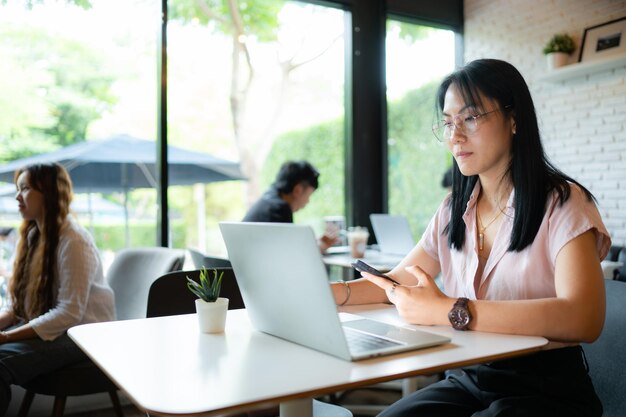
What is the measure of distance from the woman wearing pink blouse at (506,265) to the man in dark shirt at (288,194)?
1.90 metres

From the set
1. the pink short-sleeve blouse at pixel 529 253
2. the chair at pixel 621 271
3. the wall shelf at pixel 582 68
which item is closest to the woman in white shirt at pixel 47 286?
the pink short-sleeve blouse at pixel 529 253

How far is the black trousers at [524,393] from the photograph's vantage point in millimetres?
1312

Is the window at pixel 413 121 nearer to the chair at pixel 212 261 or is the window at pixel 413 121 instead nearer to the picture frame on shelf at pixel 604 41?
the picture frame on shelf at pixel 604 41

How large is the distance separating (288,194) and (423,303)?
2.45 metres

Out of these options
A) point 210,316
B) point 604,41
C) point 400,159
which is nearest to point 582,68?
point 604,41

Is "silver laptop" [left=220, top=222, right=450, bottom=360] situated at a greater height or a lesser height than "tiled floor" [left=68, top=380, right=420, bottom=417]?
greater

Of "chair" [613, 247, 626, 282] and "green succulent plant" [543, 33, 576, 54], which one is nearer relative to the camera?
"chair" [613, 247, 626, 282]

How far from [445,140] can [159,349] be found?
37.6 inches

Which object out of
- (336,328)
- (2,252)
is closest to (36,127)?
(2,252)

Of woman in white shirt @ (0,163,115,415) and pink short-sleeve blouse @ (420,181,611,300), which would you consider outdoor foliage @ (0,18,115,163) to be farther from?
pink short-sleeve blouse @ (420,181,611,300)

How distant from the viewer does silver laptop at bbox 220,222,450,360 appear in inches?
42.1

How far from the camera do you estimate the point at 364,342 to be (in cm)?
119

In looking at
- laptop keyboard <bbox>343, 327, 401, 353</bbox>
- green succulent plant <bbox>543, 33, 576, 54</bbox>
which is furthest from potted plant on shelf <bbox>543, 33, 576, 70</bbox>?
laptop keyboard <bbox>343, 327, 401, 353</bbox>

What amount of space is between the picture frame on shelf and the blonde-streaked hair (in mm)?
3626
